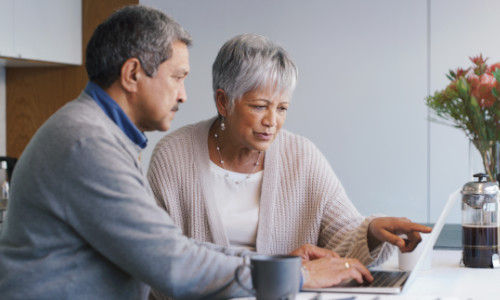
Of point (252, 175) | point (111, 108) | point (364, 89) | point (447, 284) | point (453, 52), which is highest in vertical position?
point (453, 52)

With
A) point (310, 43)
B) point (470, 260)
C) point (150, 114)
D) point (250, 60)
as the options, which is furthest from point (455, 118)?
point (310, 43)

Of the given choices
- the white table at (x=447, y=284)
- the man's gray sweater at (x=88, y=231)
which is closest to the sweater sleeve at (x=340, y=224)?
the white table at (x=447, y=284)

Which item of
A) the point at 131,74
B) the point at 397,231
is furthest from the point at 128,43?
the point at 397,231

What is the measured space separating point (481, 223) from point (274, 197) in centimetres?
54

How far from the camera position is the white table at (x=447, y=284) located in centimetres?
117

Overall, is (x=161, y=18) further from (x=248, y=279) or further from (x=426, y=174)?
(x=426, y=174)

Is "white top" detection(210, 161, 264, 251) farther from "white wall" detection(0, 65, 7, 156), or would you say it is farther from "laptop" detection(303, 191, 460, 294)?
"white wall" detection(0, 65, 7, 156)

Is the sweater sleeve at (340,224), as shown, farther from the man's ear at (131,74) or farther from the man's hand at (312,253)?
the man's ear at (131,74)

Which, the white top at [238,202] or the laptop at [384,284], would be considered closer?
the laptop at [384,284]

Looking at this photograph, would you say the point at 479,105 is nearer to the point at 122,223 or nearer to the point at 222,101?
the point at 222,101

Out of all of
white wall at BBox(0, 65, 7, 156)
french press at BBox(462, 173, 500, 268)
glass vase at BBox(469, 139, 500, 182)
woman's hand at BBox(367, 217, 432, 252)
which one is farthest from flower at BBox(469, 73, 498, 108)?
white wall at BBox(0, 65, 7, 156)

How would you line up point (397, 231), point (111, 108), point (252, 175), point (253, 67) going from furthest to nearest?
point (252, 175), point (253, 67), point (397, 231), point (111, 108)

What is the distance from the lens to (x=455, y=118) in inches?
70.7

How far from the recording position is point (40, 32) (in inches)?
145
